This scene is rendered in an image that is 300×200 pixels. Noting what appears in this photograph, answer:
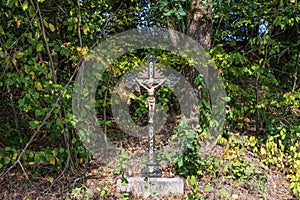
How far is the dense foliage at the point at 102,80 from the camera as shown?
2.51 metres

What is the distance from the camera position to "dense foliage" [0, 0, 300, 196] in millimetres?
2508

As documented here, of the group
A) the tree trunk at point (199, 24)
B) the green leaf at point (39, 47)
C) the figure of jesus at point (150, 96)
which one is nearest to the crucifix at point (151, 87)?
the figure of jesus at point (150, 96)

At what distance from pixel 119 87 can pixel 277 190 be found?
6.06 ft

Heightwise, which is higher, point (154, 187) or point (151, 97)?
point (151, 97)

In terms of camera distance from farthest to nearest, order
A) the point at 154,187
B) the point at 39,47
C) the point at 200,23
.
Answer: the point at 200,23 → the point at 154,187 → the point at 39,47

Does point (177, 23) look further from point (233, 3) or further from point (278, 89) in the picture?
point (278, 89)

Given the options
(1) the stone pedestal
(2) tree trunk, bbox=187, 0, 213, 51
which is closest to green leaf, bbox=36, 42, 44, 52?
(1) the stone pedestal

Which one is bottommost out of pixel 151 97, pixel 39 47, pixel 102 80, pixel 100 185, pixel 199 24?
pixel 100 185

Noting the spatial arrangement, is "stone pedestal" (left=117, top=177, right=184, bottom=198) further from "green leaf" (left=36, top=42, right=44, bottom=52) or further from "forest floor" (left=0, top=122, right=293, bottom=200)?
"green leaf" (left=36, top=42, right=44, bottom=52)

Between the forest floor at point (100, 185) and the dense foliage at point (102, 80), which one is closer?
the dense foliage at point (102, 80)

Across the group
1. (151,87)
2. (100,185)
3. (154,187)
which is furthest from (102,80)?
(154,187)

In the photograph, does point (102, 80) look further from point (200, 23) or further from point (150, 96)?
point (200, 23)

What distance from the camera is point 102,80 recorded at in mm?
2928

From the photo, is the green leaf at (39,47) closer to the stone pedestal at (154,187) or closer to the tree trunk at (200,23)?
the stone pedestal at (154,187)
